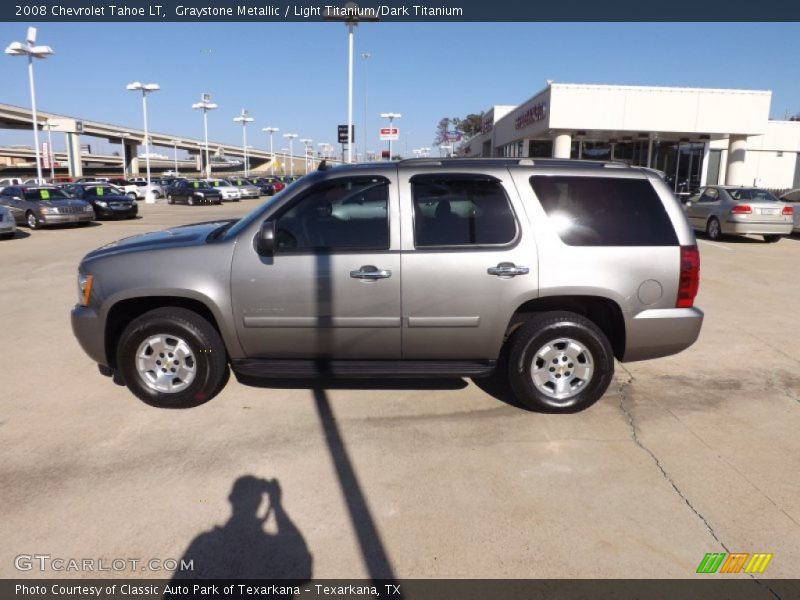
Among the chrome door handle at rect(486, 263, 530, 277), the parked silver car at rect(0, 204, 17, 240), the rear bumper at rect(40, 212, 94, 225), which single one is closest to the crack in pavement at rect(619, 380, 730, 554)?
the chrome door handle at rect(486, 263, 530, 277)

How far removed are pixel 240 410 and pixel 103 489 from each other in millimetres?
1249

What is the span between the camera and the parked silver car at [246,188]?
4250 centimetres

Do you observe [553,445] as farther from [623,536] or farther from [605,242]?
[605,242]

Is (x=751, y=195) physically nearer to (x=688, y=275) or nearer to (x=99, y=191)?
(x=688, y=275)

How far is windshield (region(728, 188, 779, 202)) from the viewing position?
49.4 ft

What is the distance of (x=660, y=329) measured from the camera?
4.41m

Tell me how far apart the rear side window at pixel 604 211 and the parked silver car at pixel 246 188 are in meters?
39.4

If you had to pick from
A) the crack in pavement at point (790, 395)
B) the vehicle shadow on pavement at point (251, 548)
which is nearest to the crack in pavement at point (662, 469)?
the crack in pavement at point (790, 395)

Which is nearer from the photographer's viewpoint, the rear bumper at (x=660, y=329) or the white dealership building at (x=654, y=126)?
the rear bumper at (x=660, y=329)

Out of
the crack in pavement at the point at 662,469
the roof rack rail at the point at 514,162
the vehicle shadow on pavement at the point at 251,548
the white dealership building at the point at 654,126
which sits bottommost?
the vehicle shadow on pavement at the point at 251,548

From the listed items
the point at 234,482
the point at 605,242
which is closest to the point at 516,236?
the point at 605,242

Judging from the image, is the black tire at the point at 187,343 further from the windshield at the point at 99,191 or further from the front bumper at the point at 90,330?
the windshield at the point at 99,191

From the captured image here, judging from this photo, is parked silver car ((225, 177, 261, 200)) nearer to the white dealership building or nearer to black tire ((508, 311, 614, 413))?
the white dealership building

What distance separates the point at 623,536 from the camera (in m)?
3.08
